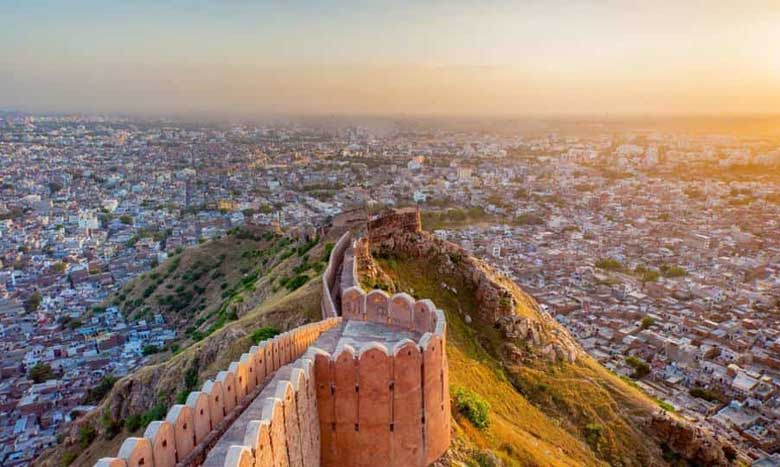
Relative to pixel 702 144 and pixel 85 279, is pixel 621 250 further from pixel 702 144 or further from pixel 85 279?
pixel 702 144

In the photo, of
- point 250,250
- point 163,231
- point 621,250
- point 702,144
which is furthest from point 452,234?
point 702,144

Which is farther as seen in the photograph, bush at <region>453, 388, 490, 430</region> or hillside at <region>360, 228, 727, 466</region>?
hillside at <region>360, 228, 727, 466</region>

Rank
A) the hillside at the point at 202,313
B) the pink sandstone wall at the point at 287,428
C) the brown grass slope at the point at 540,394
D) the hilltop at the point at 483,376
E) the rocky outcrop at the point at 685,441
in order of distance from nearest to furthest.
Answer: the pink sandstone wall at the point at 287,428 < the brown grass slope at the point at 540,394 < the hilltop at the point at 483,376 < the hillside at the point at 202,313 < the rocky outcrop at the point at 685,441

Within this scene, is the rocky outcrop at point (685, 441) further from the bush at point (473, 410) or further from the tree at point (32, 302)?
the tree at point (32, 302)

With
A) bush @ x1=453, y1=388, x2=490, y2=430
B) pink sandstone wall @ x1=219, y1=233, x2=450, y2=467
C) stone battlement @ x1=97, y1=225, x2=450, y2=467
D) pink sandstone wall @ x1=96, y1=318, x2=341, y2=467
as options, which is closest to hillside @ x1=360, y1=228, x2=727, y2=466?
bush @ x1=453, y1=388, x2=490, y2=430

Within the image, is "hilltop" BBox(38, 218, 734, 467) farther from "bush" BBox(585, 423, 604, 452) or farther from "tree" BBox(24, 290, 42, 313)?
"tree" BBox(24, 290, 42, 313)

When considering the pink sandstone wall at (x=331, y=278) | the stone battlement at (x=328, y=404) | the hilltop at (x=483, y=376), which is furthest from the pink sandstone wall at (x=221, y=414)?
the hilltop at (x=483, y=376)
